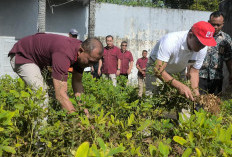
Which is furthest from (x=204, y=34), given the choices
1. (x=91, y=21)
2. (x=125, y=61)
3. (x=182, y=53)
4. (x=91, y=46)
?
(x=91, y=21)

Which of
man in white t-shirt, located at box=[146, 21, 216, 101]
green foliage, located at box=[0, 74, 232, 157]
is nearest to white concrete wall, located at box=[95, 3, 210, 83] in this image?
man in white t-shirt, located at box=[146, 21, 216, 101]

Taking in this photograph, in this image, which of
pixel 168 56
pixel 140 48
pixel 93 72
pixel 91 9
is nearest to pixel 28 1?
pixel 91 9

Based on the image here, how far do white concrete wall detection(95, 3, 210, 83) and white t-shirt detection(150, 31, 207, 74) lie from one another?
10.6 meters

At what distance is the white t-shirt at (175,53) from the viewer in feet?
12.5

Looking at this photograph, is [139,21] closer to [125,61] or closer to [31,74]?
[125,61]

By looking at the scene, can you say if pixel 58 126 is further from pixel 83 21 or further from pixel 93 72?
pixel 83 21

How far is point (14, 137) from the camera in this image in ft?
8.79

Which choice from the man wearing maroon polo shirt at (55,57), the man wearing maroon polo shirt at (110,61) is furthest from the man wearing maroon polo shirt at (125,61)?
the man wearing maroon polo shirt at (55,57)

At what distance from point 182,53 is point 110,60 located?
4.81 meters

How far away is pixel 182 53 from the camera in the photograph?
3996 millimetres

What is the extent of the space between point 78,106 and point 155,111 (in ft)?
3.24

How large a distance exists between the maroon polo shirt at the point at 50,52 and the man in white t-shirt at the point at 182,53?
1.00 meters

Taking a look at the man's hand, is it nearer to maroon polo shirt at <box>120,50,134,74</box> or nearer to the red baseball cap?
the red baseball cap

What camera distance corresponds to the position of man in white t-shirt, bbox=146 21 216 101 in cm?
355
